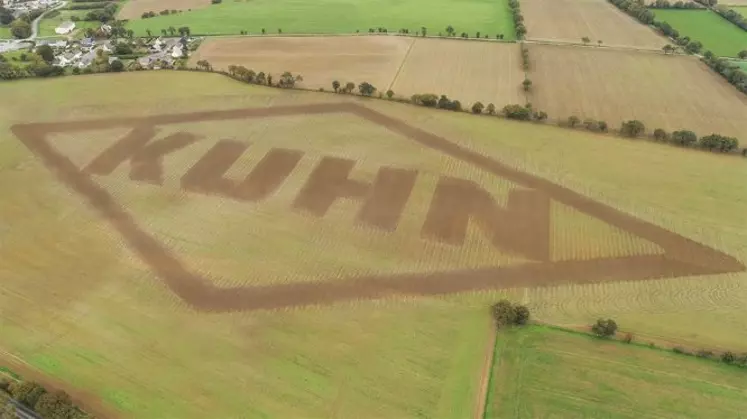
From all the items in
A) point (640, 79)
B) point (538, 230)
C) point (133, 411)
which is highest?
point (640, 79)

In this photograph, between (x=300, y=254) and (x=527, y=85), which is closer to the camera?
(x=300, y=254)

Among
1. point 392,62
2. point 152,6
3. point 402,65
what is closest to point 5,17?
point 152,6

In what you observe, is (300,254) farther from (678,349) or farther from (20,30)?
(20,30)

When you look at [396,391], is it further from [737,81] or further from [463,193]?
[737,81]

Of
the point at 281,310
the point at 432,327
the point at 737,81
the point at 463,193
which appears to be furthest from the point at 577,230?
the point at 737,81

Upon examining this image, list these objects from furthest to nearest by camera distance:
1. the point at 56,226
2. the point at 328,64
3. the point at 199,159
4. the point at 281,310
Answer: the point at 328,64, the point at 199,159, the point at 56,226, the point at 281,310

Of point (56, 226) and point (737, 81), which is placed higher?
point (737, 81)
